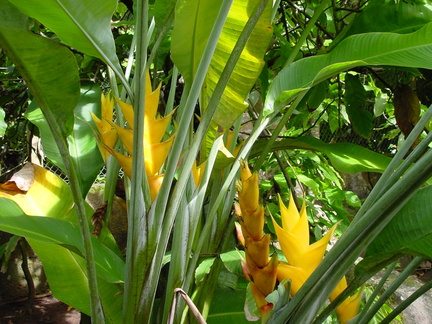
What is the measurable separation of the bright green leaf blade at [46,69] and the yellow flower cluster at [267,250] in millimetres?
273

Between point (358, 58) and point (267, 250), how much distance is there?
41cm

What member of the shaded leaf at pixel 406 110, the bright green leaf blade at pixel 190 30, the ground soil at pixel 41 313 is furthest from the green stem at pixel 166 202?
the ground soil at pixel 41 313

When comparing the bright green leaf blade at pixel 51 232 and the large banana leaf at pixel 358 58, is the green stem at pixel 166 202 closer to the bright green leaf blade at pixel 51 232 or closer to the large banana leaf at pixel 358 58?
the bright green leaf blade at pixel 51 232

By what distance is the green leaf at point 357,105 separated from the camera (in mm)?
1176

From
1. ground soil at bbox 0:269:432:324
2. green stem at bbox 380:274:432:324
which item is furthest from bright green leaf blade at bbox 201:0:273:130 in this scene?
ground soil at bbox 0:269:432:324

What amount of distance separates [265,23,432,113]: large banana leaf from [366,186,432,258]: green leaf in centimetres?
23

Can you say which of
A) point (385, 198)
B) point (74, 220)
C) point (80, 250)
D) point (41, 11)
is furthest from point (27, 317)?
point (385, 198)

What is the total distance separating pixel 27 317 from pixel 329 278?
1964 mm

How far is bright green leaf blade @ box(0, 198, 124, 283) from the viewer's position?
1.90ft

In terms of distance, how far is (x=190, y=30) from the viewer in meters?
0.67

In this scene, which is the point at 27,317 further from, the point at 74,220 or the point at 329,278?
the point at 329,278

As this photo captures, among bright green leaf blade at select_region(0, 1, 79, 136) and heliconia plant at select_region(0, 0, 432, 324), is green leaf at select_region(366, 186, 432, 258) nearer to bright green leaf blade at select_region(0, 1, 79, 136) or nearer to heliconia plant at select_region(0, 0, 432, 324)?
heliconia plant at select_region(0, 0, 432, 324)

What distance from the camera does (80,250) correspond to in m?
0.63

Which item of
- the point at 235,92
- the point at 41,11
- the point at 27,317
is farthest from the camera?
the point at 27,317
